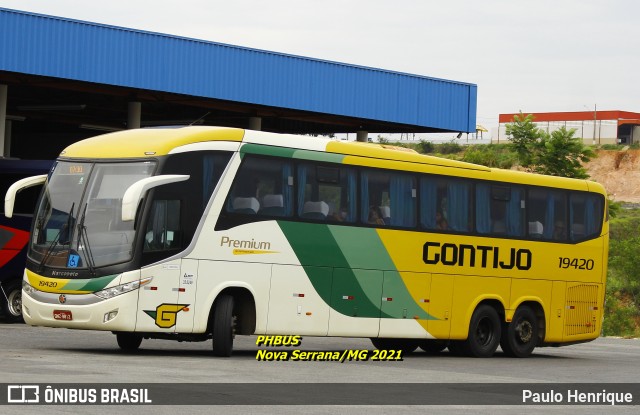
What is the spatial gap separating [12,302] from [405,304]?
9.07 m

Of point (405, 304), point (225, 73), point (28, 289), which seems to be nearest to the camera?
point (28, 289)

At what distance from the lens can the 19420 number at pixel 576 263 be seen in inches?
961

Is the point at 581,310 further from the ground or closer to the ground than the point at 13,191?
closer to the ground

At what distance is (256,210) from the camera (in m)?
19.3

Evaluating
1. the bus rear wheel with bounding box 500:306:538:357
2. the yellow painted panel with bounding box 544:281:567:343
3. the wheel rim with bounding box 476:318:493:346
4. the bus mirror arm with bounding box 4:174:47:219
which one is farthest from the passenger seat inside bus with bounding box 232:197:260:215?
the yellow painted panel with bounding box 544:281:567:343

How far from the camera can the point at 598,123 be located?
125 m

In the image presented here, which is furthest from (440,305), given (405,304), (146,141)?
(146,141)

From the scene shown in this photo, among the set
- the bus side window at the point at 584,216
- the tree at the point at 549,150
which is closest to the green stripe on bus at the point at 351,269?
the bus side window at the point at 584,216

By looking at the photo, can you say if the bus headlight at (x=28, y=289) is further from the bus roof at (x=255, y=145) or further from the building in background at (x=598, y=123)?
the building in background at (x=598, y=123)

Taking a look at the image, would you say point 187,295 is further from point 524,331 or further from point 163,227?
point 524,331

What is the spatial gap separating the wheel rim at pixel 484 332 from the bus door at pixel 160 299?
7.04 metres

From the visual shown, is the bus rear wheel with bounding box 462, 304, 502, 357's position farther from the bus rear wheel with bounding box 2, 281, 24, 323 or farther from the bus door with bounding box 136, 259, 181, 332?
the bus rear wheel with bounding box 2, 281, 24, 323

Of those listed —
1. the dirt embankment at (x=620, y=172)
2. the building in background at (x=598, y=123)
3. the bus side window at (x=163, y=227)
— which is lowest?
the bus side window at (x=163, y=227)

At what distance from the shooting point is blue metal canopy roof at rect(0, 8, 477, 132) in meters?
29.4
